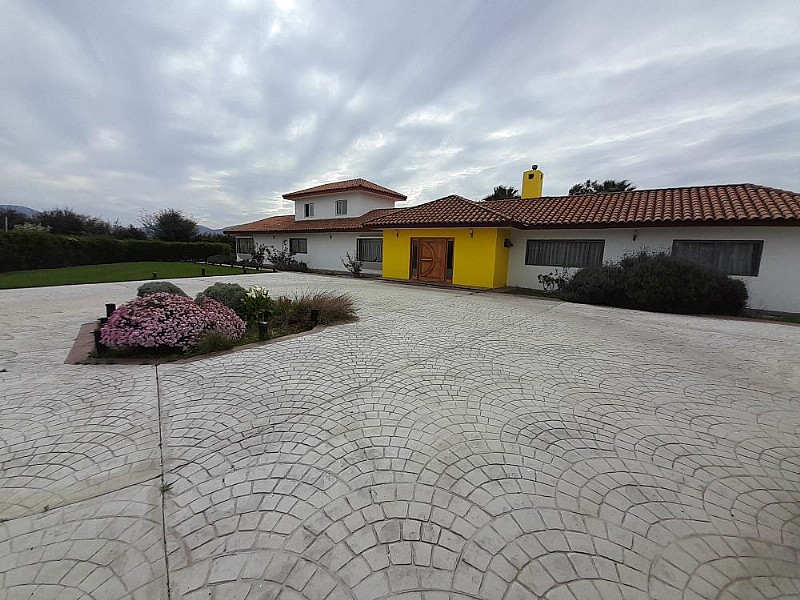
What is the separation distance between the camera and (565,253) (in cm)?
1495

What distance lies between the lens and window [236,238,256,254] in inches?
A: 1152

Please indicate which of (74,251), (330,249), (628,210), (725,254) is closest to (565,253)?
(628,210)

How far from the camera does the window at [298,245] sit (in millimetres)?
24969

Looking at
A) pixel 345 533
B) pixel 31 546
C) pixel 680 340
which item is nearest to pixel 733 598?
pixel 345 533

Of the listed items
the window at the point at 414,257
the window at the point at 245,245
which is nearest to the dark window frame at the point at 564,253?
the window at the point at 414,257

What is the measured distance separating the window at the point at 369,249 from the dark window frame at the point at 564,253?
9.02 metres

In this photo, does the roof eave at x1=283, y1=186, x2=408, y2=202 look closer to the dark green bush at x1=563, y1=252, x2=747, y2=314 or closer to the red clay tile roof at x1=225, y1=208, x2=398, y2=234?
the red clay tile roof at x1=225, y1=208, x2=398, y2=234

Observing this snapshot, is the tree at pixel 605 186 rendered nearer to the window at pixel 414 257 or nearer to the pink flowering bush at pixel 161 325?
the window at pixel 414 257

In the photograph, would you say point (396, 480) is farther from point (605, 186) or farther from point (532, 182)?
point (605, 186)

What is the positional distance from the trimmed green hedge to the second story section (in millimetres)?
12187

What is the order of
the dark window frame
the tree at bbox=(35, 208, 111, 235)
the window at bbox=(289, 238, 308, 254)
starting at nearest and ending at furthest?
the dark window frame < the window at bbox=(289, 238, 308, 254) < the tree at bbox=(35, 208, 111, 235)

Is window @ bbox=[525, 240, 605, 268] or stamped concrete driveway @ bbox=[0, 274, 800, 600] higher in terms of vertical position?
window @ bbox=[525, 240, 605, 268]

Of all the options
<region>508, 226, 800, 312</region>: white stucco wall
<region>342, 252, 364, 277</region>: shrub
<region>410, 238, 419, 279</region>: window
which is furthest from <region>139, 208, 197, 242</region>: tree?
<region>508, 226, 800, 312</region>: white stucco wall

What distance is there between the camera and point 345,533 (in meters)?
2.10
